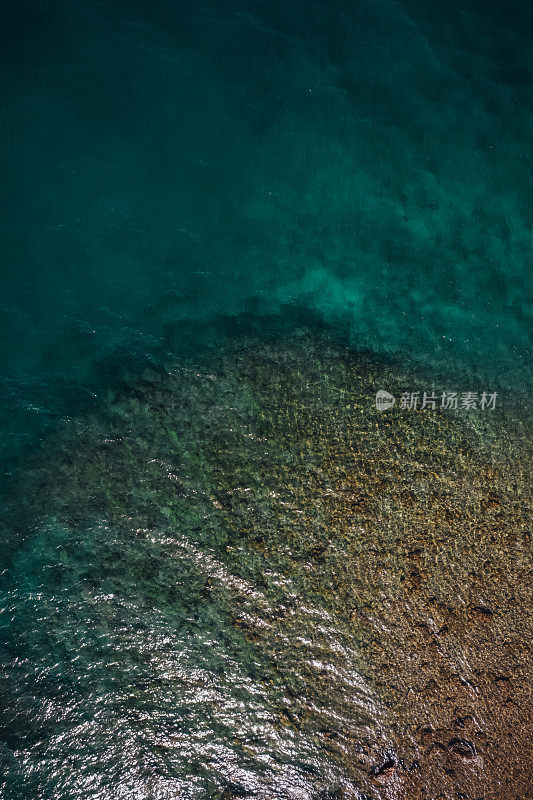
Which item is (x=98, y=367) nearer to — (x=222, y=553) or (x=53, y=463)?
(x=53, y=463)

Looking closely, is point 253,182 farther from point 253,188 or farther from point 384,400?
point 384,400

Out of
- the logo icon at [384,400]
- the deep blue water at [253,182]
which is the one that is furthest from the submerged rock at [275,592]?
the deep blue water at [253,182]

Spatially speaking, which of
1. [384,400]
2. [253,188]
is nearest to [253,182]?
[253,188]

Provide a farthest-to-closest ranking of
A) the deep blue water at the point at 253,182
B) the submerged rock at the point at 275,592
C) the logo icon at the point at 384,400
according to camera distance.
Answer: the deep blue water at the point at 253,182 → the logo icon at the point at 384,400 → the submerged rock at the point at 275,592

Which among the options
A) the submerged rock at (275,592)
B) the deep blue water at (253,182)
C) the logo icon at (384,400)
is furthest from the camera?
the deep blue water at (253,182)

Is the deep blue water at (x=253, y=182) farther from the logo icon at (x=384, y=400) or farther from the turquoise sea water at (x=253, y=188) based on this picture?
the logo icon at (x=384, y=400)
